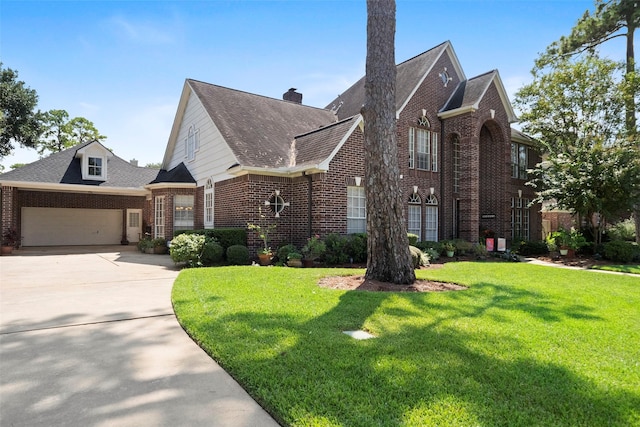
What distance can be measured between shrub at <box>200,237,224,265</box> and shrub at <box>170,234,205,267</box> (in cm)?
13

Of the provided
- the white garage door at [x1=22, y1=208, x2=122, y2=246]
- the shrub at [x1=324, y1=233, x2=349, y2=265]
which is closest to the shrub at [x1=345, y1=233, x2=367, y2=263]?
the shrub at [x1=324, y1=233, x2=349, y2=265]

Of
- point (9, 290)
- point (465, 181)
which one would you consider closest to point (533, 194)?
point (465, 181)

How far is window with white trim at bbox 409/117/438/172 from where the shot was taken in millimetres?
15516

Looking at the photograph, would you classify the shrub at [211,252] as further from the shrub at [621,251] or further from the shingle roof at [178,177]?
the shrub at [621,251]

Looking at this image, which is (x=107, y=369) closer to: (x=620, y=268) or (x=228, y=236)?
(x=228, y=236)

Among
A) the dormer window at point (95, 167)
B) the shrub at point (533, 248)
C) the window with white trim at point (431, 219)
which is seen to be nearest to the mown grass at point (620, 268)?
the shrub at point (533, 248)

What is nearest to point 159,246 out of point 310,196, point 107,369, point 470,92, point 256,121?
point 256,121

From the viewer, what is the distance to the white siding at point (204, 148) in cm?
1371

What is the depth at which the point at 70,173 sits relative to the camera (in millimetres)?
18594

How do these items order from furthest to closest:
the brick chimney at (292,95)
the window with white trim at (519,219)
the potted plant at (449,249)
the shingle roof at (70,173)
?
the brick chimney at (292,95)
the window with white trim at (519,219)
the shingle roof at (70,173)
the potted plant at (449,249)

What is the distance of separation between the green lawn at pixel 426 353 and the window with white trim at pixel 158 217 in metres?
10.8

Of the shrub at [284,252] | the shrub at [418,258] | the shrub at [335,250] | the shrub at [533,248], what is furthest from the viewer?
the shrub at [533,248]

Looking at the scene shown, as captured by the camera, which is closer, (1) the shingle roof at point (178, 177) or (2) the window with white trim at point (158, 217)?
(1) the shingle roof at point (178, 177)

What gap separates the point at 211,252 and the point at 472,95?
41.7 feet
